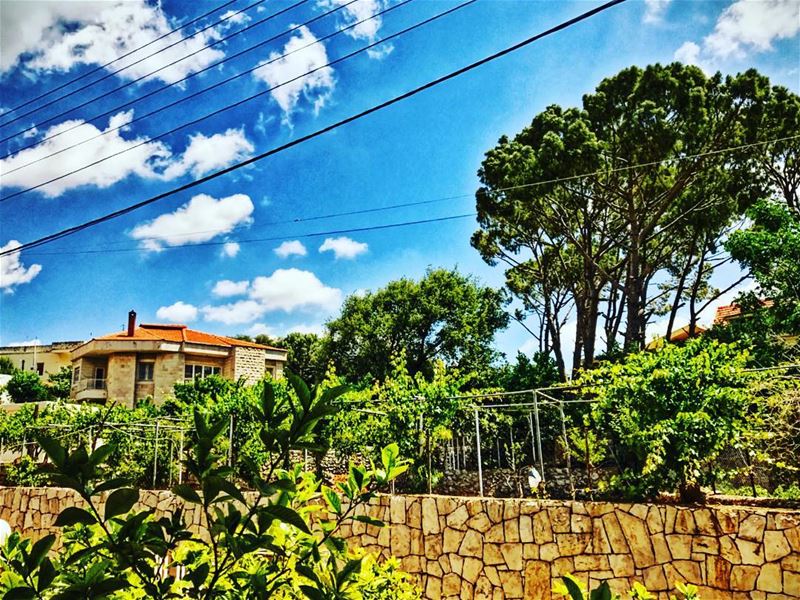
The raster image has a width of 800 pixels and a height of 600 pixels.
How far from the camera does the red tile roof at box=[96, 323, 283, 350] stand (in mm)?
27609

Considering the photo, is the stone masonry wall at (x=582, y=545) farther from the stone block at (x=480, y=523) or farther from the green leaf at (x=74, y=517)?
the green leaf at (x=74, y=517)

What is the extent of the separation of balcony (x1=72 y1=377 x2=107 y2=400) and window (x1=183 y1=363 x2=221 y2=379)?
4.02m

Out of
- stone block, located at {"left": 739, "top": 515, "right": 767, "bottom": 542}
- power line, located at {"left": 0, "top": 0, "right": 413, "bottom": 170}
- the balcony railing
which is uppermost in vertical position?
power line, located at {"left": 0, "top": 0, "right": 413, "bottom": 170}

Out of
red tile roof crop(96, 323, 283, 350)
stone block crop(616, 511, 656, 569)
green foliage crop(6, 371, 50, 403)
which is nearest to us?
stone block crop(616, 511, 656, 569)

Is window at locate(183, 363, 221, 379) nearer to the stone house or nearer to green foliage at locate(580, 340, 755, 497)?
the stone house

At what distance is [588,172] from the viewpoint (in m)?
14.2

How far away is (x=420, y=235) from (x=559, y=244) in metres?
4.63

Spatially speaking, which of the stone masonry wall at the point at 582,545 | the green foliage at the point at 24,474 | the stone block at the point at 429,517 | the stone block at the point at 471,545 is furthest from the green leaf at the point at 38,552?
the green foliage at the point at 24,474

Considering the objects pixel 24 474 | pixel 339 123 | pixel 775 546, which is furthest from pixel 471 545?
pixel 24 474

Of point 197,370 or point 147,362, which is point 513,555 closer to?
point 197,370

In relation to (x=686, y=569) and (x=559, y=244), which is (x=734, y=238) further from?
(x=686, y=569)

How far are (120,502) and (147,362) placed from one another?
94.3 feet

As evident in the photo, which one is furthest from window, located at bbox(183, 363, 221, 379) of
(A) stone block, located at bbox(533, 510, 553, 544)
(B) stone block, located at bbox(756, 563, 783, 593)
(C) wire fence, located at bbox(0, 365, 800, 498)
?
(B) stone block, located at bbox(756, 563, 783, 593)

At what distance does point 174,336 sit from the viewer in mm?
28266
